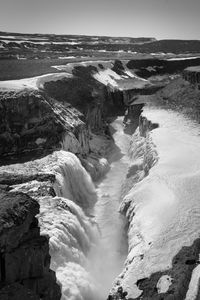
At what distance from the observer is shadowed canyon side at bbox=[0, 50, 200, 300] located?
1744 cm

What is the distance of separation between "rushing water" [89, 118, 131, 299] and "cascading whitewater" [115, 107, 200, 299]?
2.20 m

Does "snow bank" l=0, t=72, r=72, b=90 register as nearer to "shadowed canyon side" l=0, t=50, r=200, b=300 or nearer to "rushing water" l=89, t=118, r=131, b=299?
"shadowed canyon side" l=0, t=50, r=200, b=300

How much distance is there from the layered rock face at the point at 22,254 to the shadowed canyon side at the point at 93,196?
0.04m

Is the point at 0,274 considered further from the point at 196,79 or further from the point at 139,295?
the point at 196,79

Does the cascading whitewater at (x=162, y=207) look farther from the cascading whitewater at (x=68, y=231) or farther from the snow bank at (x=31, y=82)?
the snow bank at (x=31, y=82)

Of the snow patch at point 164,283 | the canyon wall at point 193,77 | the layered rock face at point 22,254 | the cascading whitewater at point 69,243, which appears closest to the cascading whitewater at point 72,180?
the cascading whitewater at point 69,243

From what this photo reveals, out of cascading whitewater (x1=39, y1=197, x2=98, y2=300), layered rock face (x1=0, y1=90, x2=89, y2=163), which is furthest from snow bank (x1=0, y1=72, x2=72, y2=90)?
cascading whitewater (x1=39, y1=197, x2=98, y2=300)

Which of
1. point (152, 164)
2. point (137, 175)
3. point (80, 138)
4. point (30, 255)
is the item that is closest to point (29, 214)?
point (30, 255)

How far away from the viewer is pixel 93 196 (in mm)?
37000

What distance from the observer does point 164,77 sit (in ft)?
307

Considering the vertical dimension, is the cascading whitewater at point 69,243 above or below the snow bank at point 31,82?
below

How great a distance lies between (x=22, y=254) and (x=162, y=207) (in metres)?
9.97

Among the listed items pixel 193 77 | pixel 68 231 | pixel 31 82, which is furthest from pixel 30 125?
pixel 193 77

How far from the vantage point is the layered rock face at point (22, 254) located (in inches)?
628
